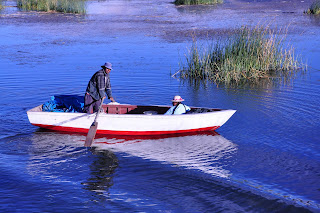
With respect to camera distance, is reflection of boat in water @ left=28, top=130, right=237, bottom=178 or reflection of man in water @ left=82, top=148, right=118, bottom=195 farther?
reflection of boat in water @ left=28, top=130, right=237, bottom=178

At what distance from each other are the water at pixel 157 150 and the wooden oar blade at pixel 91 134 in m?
0.25

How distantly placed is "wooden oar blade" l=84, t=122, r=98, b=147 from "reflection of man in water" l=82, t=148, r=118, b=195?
22cm

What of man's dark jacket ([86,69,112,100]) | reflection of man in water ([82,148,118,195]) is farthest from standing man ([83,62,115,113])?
reflection of man in water ([82,148,118,195])

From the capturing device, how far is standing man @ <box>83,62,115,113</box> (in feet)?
39.9

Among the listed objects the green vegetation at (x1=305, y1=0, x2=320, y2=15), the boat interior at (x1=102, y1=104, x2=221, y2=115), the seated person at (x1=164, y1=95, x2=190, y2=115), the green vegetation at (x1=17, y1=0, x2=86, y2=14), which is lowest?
the boat interior at (x1=102, y1=104, x2=221, y2=115)

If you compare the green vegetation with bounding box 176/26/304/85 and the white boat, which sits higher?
the green vegetation with bounding box 176/26/304/85

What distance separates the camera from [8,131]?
479 inches

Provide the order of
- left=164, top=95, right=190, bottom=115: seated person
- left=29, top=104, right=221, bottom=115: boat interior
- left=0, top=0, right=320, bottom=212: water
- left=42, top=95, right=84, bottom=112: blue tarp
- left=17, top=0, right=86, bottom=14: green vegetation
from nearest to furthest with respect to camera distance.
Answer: left=0, top=0, right=320, bottom=212: water
left=164, top=95, right=190, bottom=115: seated person
left=29, top=104, right=221, bottom=115: boat interior
left=42, top=95, right=84, bottom=112: blue tarp
left=17, top=0, right=86, bottom=14: green vegetation

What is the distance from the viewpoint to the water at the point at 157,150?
837 cm

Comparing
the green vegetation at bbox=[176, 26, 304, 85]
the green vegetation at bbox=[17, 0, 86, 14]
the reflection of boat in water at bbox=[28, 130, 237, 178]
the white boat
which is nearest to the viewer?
the reflection of boat in water at bbox=[28, 130, 237, 178]

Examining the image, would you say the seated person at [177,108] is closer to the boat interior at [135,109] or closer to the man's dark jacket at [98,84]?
the boat interior at [135,109]

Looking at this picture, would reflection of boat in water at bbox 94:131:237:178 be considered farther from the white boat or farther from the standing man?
the standing man

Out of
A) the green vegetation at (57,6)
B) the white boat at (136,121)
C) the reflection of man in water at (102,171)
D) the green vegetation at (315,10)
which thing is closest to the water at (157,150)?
the reflection of man in water at (102,171)

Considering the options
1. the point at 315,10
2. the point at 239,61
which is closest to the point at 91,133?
the point at 239,61
